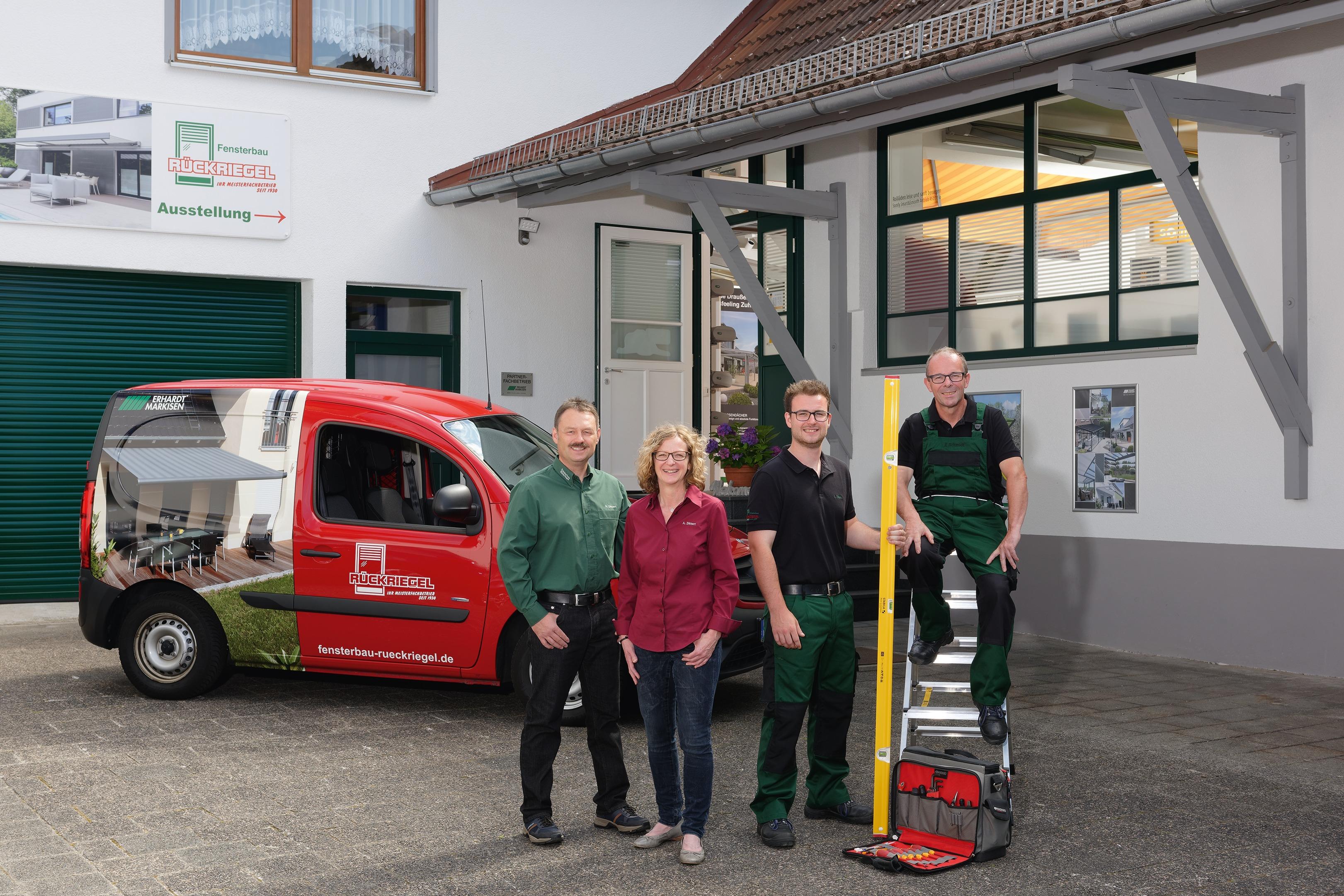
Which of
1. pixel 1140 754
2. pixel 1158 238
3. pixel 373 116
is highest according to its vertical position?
pixel 373 116

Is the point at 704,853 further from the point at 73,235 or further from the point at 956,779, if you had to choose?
the point at 73,235

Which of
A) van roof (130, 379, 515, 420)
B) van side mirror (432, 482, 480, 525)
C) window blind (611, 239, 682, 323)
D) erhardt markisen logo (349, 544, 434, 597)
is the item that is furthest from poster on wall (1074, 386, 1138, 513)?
window blind (611, 239, 682, 323)

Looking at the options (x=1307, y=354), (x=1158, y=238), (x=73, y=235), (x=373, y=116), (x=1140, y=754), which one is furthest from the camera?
(x=373, y=116)

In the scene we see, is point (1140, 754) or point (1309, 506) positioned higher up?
point (1309, 506)

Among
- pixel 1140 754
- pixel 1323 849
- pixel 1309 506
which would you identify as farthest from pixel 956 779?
pixel 1309 506

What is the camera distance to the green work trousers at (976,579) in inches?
234

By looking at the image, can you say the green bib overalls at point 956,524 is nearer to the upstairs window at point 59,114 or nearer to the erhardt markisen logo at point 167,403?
the erhardt markisen logo at point 167,403

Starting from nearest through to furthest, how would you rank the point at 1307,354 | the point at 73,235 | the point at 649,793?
the point at 649,793, the point at 1307,354, the point at 73,235

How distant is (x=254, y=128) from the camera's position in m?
13.1

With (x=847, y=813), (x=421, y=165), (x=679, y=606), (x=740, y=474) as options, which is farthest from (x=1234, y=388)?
(x=421, y=165)

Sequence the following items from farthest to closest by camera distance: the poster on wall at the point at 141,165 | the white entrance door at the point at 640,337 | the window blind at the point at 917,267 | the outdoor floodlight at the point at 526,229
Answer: the white entrance door at the point at 640,337, the outdoor floodlight at the point at 526,229, the poster on wall at the point at 141,165, the window blind at the point at 917,267

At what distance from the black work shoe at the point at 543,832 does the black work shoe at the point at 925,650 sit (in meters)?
1.99

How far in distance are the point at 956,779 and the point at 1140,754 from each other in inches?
83.3

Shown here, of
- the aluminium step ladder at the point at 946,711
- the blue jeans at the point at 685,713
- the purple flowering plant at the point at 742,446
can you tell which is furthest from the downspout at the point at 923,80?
the blue jeans at the point at 685,713
